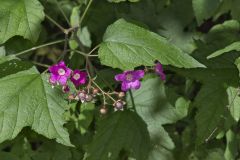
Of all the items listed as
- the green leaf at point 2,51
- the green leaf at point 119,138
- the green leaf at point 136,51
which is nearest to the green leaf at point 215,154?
the green leaf at point 119,138

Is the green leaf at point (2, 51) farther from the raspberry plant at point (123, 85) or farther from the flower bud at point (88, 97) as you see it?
the flower bud at point (88, 97)

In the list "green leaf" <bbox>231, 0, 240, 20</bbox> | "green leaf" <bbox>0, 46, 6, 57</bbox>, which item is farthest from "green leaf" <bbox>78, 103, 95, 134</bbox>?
"green leaf" <bbox>231, 0, 240, 20</bbox>

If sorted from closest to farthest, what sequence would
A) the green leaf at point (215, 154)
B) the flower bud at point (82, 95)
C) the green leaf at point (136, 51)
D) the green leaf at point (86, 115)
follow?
the green leaf at point (136, 51)
the flower bud at point (82, 95)
the green leaf at point (86, 115)
the green leaf at point (215, 154)

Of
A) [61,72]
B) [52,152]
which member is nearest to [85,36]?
[52,152]

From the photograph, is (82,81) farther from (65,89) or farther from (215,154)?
(215,154)

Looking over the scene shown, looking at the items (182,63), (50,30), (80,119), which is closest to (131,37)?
(182,63)

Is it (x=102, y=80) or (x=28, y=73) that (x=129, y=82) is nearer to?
(x=102, y=80)

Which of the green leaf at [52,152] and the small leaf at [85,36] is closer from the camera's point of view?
the green leaf at [52,152]
